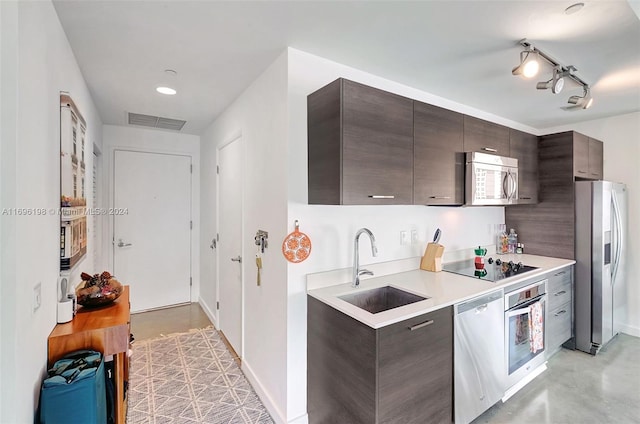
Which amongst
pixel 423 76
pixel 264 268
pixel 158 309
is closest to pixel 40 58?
pixel 264 268

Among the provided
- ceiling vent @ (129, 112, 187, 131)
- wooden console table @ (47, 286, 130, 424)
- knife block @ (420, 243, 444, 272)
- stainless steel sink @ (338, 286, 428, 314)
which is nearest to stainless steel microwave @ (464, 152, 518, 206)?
knife block @ (420, 243, 444, 272)

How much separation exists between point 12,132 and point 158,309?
11.7 ft

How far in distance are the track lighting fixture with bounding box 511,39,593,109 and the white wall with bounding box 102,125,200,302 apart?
3.82m

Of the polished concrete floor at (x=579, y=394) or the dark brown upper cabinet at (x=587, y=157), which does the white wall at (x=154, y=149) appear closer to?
the polished concrete floor at (x=579, y=394)

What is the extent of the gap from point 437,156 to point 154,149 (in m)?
3.55

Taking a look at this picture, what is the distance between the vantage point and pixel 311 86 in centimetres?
200

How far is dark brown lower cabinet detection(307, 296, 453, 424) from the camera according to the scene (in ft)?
4.85

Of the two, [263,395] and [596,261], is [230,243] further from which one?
[596,261]

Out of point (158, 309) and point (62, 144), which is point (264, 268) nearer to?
point (62, 144)

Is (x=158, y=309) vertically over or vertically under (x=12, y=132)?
under

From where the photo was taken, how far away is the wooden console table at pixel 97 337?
1.46 m

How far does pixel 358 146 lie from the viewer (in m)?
1.75

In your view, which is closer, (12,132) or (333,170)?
(12,132)

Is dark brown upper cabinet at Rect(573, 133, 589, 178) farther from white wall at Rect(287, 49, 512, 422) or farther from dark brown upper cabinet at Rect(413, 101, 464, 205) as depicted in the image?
white wall at Rect(287, 49, 512, 422)
